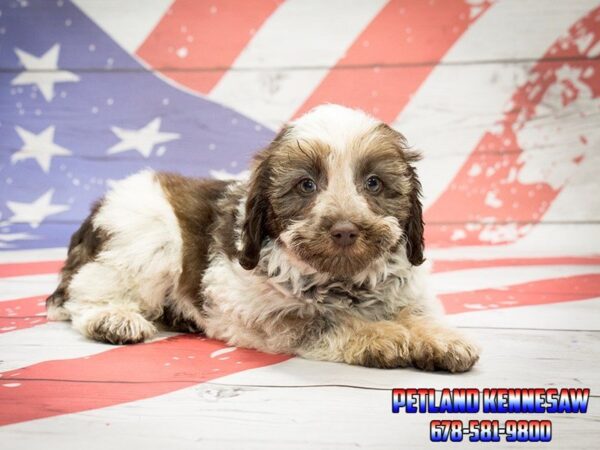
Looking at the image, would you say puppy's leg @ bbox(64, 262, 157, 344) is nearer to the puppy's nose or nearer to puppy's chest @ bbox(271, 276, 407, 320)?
puppy's chest @ bbox(271, 276, 407, 320)

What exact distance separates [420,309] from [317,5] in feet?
11.2

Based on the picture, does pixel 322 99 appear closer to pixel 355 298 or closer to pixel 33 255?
pixel 33 255

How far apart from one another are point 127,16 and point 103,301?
3184 millimetres

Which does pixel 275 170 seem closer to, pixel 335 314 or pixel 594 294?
pixel 335 314

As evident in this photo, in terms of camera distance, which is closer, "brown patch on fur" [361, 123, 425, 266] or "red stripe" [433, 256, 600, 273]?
"brown patch on fur" [361, 123, 425, 266]

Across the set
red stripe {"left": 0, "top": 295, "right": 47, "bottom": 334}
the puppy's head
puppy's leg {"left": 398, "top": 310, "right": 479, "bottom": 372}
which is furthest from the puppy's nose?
red stripe {"left": 0, "top": 295, "right": 47, "bottom": 334}

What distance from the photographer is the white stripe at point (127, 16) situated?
18.8 feet

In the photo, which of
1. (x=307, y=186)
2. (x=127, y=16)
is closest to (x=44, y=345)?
(x=307, y=186)

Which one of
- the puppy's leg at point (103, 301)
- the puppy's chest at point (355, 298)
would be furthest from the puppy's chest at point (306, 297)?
the puppy's leg at point (103, 301)

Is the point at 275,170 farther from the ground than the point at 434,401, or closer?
farther from the ground

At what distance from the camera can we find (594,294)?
4008mm

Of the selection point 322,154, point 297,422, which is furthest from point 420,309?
point 297,422

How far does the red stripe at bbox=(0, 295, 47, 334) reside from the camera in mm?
3397

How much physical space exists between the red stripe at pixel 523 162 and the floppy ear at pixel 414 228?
2692 millimetres
